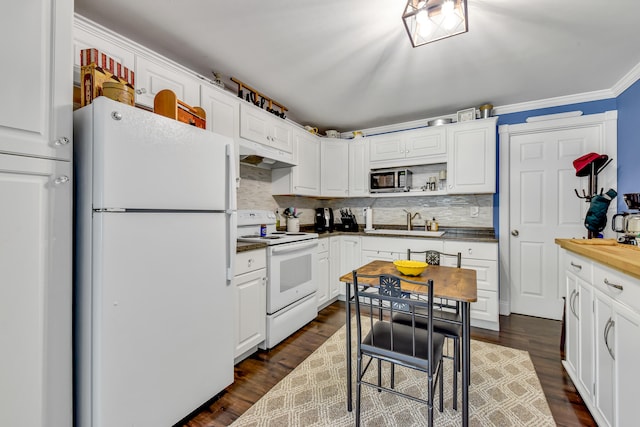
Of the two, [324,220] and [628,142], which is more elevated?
[628,142]

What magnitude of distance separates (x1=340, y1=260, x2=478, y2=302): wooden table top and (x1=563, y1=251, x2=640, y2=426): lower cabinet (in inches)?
21.4

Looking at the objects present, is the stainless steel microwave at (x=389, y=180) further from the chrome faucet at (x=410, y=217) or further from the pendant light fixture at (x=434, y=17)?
the pendant light fixture at (x=434, y=17)

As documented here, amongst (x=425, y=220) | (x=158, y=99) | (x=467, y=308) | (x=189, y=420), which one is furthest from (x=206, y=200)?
(x=425, y=220)

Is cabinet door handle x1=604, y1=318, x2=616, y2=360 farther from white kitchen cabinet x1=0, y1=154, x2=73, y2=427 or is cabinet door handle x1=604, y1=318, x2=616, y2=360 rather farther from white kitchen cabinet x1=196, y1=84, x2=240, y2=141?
white kitchen cabinet x1=196, y1=84, x2=240, y2=141

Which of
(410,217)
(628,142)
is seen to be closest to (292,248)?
(410,217)

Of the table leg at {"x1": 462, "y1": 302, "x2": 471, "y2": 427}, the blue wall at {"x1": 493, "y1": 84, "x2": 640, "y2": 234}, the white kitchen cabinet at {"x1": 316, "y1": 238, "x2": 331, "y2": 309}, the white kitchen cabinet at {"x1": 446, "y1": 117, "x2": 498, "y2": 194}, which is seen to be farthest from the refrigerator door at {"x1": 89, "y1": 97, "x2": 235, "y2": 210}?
the blue wall at {"x1": 493, "y1": 84, "x2": 640, "y2": 234}

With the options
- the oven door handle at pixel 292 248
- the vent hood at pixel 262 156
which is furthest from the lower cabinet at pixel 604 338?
the vent hood at pixel 262 156

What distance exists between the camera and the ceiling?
169 cm

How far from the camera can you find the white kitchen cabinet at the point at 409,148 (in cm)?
333

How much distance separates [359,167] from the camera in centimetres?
383

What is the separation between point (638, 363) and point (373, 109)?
9.80 feet

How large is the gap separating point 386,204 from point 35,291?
11.7 ft

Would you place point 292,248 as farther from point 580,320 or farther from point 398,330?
point 580,320

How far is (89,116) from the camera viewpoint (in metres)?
1.25
